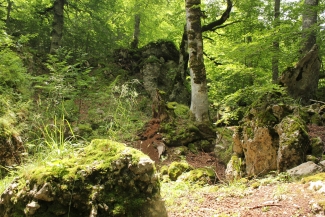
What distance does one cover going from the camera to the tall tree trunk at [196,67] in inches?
325

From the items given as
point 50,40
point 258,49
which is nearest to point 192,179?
point 258,49

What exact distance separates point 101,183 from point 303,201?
2.32 metres

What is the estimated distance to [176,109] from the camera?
9.22 m

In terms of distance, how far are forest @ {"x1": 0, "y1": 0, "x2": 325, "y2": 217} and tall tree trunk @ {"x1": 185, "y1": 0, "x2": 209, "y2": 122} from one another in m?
0.04

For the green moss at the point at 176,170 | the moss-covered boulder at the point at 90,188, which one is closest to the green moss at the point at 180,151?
the green moss at the point at 176,170

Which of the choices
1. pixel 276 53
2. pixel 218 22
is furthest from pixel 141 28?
pixel 276 53

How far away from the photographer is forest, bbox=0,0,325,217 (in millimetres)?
2328

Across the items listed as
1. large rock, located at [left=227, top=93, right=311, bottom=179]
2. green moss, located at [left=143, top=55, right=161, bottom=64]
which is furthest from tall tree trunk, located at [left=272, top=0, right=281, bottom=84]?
green moss, located at [left=143, top=55, right=161, bottom=64]

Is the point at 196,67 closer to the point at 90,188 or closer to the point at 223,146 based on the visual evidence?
the point at 223,146

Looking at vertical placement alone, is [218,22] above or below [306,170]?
above

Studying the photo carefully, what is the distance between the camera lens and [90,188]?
2.23m

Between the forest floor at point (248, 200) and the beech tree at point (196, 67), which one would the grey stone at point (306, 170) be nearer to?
the forest floor at point (248, 200)

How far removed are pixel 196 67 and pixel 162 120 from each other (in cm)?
211

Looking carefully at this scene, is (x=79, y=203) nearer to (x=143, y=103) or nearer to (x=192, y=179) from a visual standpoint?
(x=192, y=179)
